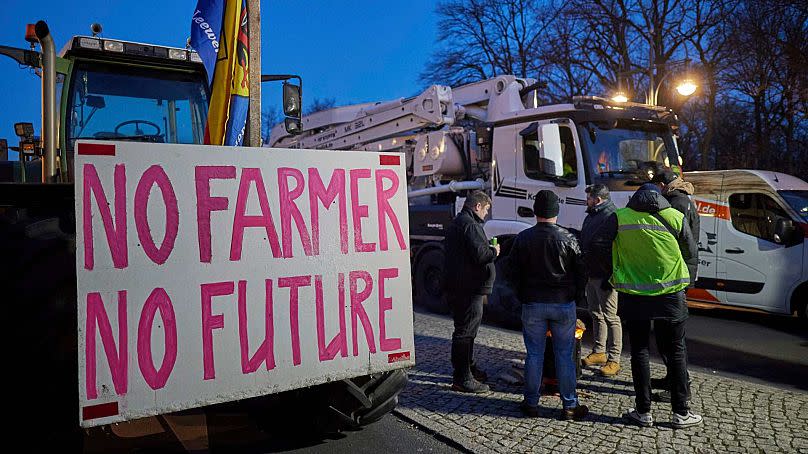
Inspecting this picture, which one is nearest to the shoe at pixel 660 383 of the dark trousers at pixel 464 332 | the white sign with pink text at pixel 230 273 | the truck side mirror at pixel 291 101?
the dark trousers at pixel 464 332

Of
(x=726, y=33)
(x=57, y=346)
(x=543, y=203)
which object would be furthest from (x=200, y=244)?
(x=726, y=33)

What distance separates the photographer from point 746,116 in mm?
27531

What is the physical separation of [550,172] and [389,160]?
5.02 m

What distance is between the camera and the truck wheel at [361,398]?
3.73 m

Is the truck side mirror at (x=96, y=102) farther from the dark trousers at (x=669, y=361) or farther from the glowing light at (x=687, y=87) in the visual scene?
the glowing light at (x=687, y=87)

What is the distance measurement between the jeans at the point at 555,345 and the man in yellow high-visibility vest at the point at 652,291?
1.41 feet

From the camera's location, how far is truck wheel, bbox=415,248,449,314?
966 cm

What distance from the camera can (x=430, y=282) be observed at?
32.6 feet

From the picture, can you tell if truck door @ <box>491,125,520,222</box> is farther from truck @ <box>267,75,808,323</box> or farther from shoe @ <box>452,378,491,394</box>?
shoe @ <box>452,378,491,394</box>

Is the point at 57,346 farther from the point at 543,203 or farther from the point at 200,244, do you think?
the point at 543,203

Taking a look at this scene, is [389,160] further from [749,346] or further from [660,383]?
[749,346]

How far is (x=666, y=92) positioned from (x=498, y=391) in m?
25.7

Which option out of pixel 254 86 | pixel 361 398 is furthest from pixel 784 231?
pixel 254 86

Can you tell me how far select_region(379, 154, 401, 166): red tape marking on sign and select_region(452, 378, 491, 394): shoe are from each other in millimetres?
2801
